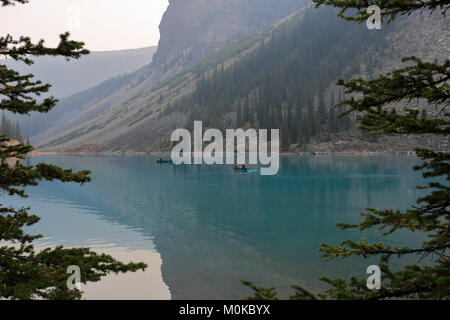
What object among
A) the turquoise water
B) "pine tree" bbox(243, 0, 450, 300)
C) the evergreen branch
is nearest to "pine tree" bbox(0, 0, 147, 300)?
the evergreen branch

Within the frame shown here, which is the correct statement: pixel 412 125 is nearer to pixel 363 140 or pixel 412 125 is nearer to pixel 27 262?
pixel 27 262

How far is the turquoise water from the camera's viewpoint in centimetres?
2061

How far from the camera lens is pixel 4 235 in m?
8.48

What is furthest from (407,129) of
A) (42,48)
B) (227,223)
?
(227,223)

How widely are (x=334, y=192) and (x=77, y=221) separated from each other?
35456 mm

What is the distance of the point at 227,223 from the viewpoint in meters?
35.2

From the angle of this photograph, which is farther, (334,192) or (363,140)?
(363,140)

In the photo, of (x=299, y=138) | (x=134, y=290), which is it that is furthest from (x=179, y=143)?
(x=134, y=290)

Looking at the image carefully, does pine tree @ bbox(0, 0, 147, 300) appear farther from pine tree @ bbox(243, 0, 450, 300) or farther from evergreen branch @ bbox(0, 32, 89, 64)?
pine tree @ bbox(243, 0, 450, 300)

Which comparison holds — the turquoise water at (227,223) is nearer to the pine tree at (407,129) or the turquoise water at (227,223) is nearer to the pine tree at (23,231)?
the pine tree at (23,231)

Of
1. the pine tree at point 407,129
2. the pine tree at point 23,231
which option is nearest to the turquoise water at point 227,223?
the pine tree at point 23,231

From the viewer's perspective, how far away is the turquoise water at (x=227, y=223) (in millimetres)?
20609
